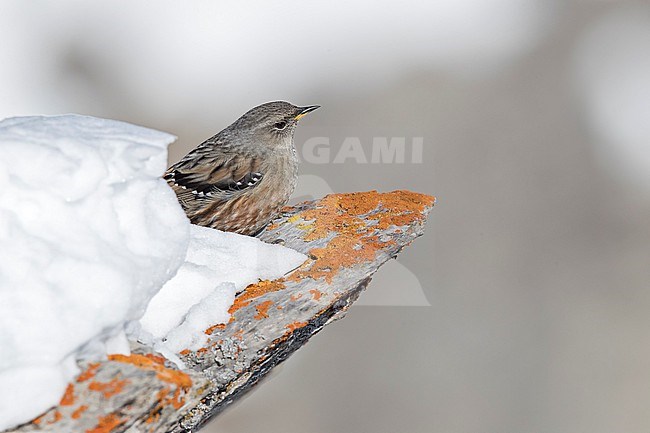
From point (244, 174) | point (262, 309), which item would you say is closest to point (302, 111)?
point (244, 174)

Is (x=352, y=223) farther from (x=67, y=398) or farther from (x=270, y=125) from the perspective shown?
(x=270, y=125)

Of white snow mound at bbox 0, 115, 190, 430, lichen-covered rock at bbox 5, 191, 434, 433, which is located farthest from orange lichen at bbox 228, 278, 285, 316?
white snow mound at bbox 0, 115, 190, 430

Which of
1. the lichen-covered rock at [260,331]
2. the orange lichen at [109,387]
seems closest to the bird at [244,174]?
the lichen-covered rock at [260,331]

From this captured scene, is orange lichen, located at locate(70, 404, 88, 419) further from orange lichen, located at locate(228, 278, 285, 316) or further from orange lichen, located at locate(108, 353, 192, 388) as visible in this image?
orange lichen, located at locate(228, 278, 285, 316)

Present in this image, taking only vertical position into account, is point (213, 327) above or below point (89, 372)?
below

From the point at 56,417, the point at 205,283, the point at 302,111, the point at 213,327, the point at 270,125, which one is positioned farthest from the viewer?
the point at 302,111

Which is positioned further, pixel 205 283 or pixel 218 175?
pixel 218 175

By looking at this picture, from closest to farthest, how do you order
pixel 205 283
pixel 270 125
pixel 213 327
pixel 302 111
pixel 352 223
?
pixel 213 327 → pixel 205 283 → pixel 352 223 → pixel 270 125 → pixel 302 111

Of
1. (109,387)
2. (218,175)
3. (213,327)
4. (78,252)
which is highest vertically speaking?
(78,252)
